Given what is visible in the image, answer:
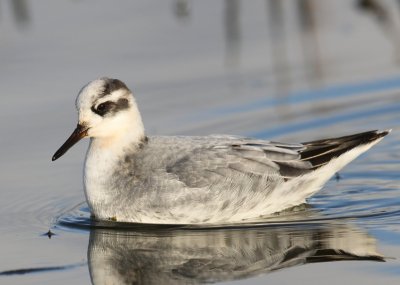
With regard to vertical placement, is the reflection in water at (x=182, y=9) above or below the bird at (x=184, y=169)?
above

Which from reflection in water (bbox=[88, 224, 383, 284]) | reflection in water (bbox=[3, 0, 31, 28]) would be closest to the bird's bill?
reflection in water (bbox=[88, 224, 383, 284])

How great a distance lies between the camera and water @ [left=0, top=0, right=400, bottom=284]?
35.2ft

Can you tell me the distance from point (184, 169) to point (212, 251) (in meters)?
1.28

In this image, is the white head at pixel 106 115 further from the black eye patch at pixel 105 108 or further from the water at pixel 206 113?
the water at pixel 206 113

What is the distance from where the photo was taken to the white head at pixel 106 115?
12.2 meters

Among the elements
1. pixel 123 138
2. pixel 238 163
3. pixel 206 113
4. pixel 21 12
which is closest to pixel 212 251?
pixel 238 163

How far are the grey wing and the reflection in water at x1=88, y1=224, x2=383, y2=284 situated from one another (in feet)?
2.08

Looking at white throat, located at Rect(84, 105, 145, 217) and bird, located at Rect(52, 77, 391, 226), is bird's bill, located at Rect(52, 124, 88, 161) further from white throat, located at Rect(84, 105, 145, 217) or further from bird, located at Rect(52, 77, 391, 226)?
white throat, located at Rect(84, 105, 145, 217)

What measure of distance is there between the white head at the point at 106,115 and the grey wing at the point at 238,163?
67 centimetres

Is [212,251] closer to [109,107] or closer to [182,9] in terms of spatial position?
[109,107]

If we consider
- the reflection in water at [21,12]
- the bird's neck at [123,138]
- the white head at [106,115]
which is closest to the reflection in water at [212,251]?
the bird's neck at [123,138]

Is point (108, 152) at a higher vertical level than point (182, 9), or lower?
lower

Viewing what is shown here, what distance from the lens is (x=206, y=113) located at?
15195 mm

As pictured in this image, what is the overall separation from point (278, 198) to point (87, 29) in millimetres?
6198
